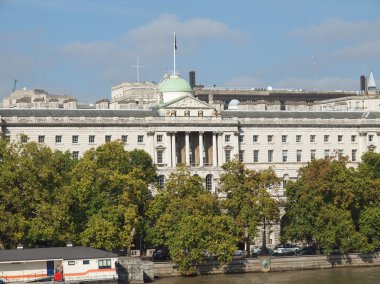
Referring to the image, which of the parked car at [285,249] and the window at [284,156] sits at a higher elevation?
the window at [284,156]

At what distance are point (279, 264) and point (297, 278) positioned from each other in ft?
30.4

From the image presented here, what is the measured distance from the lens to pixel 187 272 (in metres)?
128

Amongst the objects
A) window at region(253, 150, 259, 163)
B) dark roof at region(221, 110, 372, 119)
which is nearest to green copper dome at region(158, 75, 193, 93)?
dark roof at region(221, 110, 372, 119)

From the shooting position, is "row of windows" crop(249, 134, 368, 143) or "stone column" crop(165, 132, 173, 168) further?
"row of windows" crop(249, 134, 368, 143)

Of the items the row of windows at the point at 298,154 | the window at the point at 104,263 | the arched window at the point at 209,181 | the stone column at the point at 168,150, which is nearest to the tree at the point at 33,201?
the window at the point at 104,263

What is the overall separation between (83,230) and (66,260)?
40.3ft

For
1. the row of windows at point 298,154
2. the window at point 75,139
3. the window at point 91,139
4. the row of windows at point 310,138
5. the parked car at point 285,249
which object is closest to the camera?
the parked car at point 285,249

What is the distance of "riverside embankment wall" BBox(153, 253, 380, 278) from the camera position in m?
129

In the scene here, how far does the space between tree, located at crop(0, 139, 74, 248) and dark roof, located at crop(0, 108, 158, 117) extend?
36140 mm

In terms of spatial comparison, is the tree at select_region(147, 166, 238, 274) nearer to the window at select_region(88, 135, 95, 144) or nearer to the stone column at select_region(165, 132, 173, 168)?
the stone column at select_region(165, 132, 173, 168)

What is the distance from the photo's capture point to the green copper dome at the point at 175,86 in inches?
7156

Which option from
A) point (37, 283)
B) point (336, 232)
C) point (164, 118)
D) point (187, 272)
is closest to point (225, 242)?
point (187, 272)

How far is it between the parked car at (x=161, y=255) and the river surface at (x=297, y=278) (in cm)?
1119

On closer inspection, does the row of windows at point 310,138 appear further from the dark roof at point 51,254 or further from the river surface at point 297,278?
the dark roof at point 51,254
